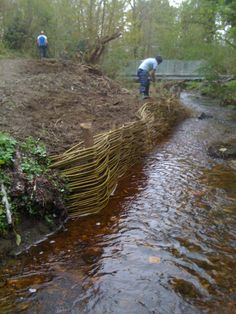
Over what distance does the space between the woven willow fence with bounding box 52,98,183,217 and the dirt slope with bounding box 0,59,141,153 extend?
1.36 ft

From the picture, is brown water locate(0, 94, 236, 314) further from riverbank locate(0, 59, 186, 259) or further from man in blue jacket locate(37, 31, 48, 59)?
man in blue jacket locate(37, 31, 48, 59)

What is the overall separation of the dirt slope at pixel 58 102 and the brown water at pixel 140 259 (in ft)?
4.77

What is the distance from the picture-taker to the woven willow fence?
15.9 ft

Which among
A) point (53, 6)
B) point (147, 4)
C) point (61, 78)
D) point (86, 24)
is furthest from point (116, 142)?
point (147, 4)

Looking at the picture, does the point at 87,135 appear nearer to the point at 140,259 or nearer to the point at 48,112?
the point at 140,259

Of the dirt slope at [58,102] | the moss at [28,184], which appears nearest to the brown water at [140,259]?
the moss at [28,184]

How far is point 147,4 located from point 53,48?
18.3 metres

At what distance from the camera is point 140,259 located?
151 inches

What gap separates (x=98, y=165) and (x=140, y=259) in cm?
169

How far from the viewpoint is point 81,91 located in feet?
31.1

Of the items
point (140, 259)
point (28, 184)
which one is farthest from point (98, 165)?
point (140, 259)

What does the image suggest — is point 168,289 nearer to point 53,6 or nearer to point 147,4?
point 53,6

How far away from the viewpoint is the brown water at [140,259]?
3168 mm

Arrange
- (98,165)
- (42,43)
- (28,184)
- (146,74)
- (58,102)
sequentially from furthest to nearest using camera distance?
1. (42,43)
2. (146,74)
3. (58,102)
4. (98,165)
5. (28,184)
